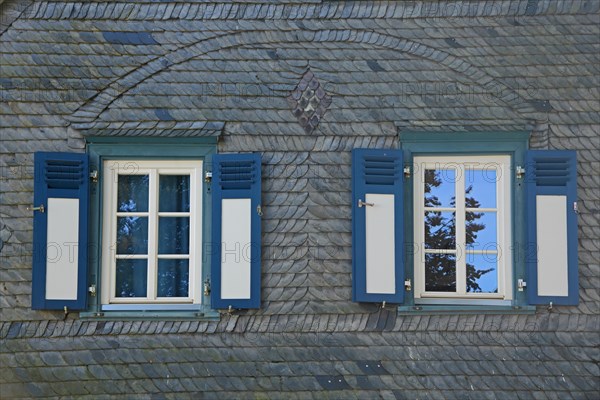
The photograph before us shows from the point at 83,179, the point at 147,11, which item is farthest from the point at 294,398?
the point at 147,11

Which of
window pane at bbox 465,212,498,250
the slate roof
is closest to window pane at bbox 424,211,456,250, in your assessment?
window pane at bbox 465,212,498,250

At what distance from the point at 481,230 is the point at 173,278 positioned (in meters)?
2.61

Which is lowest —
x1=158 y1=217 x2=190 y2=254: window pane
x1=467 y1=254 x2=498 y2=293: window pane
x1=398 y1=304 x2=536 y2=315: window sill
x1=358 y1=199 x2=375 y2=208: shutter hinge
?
x1=398 y1=304 x2=536 y2=315: window sill

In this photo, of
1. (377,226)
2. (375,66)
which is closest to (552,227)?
(377,226)

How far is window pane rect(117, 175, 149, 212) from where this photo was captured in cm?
745

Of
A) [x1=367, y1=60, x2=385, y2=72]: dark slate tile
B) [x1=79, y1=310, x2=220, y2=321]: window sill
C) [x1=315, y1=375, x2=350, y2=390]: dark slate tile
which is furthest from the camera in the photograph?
[x1=367, y1=60, x2=385, y2=72]: dark slate tile

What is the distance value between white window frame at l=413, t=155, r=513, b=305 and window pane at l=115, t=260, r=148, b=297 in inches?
89.4

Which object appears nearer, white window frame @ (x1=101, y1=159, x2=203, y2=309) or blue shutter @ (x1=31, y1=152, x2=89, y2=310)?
blue shutter @ (x1=31, y1=152, x2=89, y2=310)

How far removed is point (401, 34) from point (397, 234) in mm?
1724

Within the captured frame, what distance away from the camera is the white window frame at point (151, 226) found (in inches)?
289

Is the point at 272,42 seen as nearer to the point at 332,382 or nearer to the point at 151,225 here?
the point at 151,225

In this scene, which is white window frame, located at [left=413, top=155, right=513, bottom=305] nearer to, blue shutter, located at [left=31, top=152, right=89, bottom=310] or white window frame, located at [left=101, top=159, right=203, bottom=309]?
white window frame, located at [left=101, top=159, right=203, bottom=309]

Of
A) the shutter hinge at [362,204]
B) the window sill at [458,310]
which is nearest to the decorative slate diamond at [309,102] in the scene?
the shutter hinge at [362,204]

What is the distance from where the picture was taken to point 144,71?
7480mm
